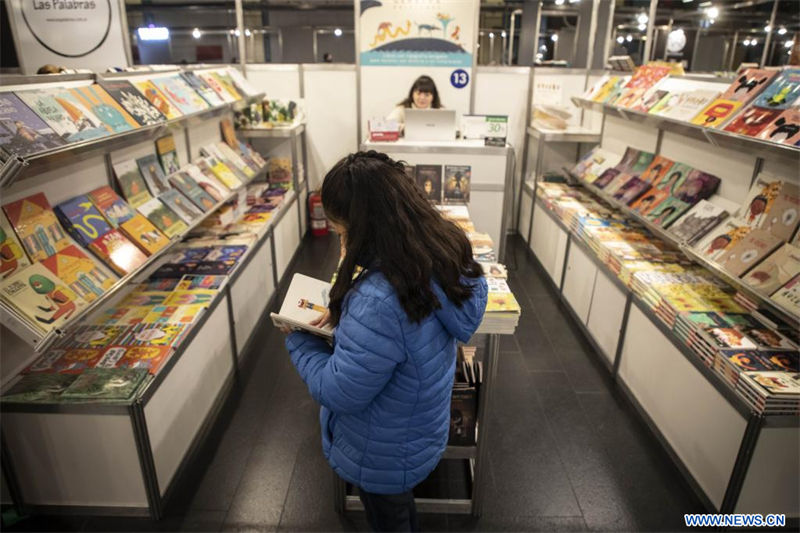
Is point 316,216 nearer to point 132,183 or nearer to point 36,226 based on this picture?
point 132,183

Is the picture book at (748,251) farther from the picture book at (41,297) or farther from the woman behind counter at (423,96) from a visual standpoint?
the woman behind counter at (423,96)

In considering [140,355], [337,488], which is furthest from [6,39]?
[337,488]

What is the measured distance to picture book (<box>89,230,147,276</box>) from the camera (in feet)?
8.12

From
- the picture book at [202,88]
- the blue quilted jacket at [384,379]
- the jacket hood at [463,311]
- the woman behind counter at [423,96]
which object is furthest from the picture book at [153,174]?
the woman behind counter at [423,96]

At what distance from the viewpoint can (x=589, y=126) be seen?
589 cm

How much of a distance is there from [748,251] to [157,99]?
3.50 metres

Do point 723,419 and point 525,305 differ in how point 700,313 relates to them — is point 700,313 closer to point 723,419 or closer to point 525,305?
Answer: point 723,419

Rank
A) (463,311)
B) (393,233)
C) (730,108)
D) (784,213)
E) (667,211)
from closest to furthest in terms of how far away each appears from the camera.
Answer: (393,233), (463,311), (784,213), (730,108), (667,211)

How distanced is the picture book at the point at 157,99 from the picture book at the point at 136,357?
4.61ft

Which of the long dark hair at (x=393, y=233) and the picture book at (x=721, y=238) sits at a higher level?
the long dark hair at (x=393, y=233)

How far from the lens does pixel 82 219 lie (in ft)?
8.21

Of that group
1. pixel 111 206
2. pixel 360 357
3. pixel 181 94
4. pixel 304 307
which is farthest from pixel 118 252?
pixel 360 357

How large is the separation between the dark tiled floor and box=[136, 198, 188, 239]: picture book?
1.13 meters

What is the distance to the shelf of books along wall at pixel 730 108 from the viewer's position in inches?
99.2
